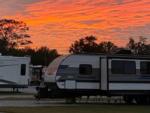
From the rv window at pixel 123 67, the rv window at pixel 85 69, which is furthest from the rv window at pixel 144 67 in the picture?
the rv window at pixel 85 69

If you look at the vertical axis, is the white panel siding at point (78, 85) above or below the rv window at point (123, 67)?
below

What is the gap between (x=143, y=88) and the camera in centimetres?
3400

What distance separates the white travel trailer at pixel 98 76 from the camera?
33250 millimetres

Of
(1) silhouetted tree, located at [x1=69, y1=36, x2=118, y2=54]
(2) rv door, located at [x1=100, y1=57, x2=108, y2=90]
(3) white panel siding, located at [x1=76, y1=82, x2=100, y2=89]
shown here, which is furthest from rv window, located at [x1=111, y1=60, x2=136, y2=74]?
(1) silhouetted tree, located at [x1=69, y1=36, x2=118, y2=54]

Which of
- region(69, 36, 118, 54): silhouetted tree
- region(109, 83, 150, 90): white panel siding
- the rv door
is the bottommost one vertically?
region(109, 83, 150, 90): white panel siding

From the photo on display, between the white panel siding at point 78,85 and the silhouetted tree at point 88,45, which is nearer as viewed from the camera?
the white panel siding at point 78,85

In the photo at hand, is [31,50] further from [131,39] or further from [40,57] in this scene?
[131,39]

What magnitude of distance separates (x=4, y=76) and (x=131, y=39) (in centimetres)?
8686

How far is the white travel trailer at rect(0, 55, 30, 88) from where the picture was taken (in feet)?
154

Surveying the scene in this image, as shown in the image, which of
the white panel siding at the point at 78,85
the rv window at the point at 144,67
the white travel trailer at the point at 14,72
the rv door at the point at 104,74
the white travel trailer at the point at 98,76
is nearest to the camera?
the white panel siding at the point at 78,85

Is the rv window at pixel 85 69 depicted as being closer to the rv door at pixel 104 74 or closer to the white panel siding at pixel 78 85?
the white panel siding at pixel 78 85

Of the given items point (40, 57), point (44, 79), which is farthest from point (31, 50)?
point (44, 79)

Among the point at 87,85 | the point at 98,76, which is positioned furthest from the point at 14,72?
the point at 98,76

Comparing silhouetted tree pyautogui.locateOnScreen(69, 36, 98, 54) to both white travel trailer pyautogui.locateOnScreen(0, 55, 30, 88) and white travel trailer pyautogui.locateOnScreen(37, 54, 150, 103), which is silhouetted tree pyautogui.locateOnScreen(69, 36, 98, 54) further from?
white travel trailer pyautogui.locateOnScreen(37, 54, 150, 103)
